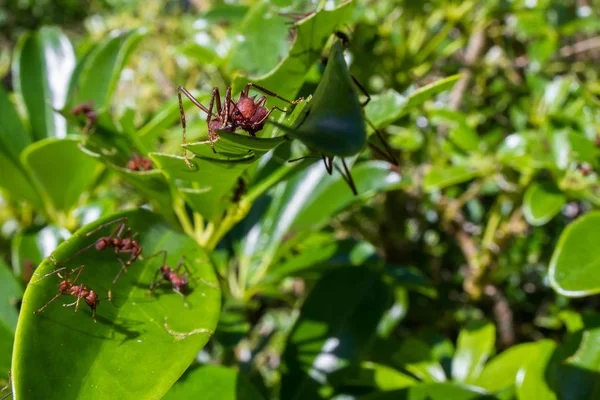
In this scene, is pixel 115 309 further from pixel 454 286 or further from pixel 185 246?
pixel 454 286

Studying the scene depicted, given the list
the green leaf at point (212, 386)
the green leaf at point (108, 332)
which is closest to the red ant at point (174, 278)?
the green leaf at point (108, 332)

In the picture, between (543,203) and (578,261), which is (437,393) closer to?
(578,261)

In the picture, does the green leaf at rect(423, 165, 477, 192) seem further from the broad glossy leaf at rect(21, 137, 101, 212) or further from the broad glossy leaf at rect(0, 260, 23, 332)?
the broad glossy leaf at rect(0, 260, 23, 332)

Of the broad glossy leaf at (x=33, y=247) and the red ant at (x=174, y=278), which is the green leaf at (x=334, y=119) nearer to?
the red ant at (x=174, y=278)

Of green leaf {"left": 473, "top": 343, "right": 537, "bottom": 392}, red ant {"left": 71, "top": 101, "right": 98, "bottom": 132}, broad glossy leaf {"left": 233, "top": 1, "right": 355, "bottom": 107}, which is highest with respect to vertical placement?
broad glossy leaf {"left": 233, "top": 1, "right": 355, "bottom": 107}

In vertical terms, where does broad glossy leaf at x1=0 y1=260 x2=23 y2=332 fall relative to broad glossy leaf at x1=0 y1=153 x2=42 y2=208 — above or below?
below

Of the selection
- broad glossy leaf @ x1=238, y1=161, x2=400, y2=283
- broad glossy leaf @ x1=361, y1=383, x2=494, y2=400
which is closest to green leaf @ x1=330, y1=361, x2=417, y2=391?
broad glossy leaf @ x1=361, y1=383, x2=494, y2=400

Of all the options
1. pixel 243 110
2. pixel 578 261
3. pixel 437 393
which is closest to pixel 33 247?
pixel 243 110
